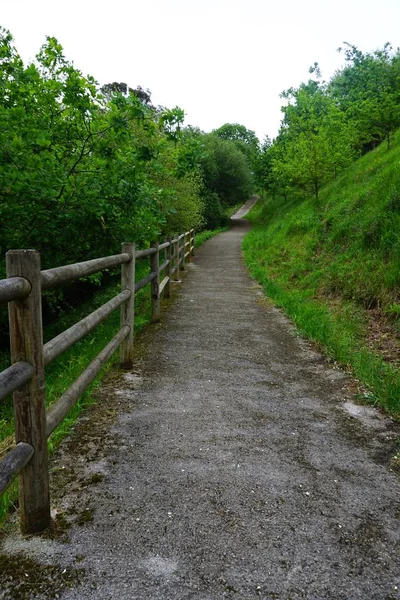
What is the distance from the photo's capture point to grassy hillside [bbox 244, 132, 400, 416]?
462cm

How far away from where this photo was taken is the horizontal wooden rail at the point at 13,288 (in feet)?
5.47

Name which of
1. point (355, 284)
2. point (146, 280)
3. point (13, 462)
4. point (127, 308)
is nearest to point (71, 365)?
point (127, 308)

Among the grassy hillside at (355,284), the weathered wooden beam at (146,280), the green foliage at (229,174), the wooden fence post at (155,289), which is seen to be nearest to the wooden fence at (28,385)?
the grassy hillside at (355,284)

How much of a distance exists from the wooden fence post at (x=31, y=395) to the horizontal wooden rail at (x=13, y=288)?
44 mm

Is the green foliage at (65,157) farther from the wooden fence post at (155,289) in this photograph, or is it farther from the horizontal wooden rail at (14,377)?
the horizontal wooden rail at (14,377)

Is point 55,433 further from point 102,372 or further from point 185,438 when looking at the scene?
point 102,372

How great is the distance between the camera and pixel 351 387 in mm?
4105

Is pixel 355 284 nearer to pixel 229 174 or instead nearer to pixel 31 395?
pixel 31 395

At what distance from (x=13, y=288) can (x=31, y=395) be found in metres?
0.54

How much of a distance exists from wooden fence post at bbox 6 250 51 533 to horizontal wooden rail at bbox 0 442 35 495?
0.05 metres

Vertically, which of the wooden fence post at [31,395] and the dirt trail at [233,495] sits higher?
the wooden fence post at [31,395]

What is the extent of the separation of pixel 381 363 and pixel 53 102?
5.13 metres

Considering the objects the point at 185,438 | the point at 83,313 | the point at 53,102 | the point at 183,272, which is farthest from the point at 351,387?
the point at 183,272

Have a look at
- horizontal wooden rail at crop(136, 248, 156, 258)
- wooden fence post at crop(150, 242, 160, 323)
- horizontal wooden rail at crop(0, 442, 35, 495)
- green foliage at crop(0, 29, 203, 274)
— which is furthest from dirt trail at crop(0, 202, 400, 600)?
green foliage at crop(0, 29, 203, 274)
